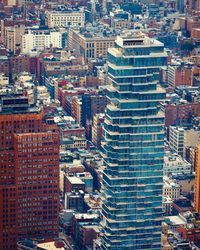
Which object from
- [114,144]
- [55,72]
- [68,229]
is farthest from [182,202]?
[55,72]

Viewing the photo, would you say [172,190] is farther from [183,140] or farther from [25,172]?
[25,172]

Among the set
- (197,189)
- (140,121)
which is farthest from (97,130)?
(140,121)

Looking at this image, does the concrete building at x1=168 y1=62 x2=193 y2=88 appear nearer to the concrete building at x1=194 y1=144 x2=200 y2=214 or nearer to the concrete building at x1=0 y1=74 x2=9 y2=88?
the concrete building at x1=0 y1=74 x2=9 y2=88

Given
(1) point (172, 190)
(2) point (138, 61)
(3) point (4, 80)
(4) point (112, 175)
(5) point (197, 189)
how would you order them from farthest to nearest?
(3) point (4, 80) → (1) point (172, 190) → (5) point (197, 189) → (4) point (112, 175) → (2) point (138, 61)

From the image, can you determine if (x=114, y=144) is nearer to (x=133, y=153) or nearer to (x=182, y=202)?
(x=133, y=153)

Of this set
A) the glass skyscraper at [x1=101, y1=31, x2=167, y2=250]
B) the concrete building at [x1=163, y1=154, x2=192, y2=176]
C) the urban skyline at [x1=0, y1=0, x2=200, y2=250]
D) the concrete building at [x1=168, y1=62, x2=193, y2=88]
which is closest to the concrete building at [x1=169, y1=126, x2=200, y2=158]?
the urban skyline at [x1=0, y1=0, x2=200, y2=250]

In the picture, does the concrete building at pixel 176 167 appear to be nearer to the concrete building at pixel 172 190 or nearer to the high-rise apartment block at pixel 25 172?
the concrete building at pixel 172 190
